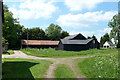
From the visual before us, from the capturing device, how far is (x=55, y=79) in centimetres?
1030

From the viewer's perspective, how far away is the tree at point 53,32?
76850 millimetres

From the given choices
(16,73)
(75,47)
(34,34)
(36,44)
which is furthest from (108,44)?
(16,73)

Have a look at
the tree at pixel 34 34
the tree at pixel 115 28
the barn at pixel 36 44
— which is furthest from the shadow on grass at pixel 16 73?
the tree at pixel 34 34

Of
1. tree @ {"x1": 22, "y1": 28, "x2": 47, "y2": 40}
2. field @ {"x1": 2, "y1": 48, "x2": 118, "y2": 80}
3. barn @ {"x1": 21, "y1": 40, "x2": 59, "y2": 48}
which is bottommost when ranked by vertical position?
field @ {"x1": 2, "y1": 48, "x2": 118, "y2": 80}

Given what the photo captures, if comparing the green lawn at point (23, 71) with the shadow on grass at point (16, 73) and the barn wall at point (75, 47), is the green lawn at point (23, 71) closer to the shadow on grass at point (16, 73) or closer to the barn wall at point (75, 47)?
the shadow on grass at point (16, 73)

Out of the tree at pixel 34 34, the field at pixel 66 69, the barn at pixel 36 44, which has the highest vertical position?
the tree at pixel 34 34

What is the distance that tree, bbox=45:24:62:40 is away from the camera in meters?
76.8

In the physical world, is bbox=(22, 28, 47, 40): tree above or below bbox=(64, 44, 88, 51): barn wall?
above

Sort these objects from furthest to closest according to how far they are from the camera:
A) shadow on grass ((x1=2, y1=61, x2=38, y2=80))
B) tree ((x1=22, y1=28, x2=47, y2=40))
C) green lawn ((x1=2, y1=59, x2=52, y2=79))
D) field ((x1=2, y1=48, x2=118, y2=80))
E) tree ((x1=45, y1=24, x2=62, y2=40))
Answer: tree ((x1=45, y1=24, x2=62, y2=40))
tree ((x1=22, y1=28, x2=47, y2=40))
field ((x1=2, y1=48, x2=118, y2=80))
green lawn ((x1=2, y1=59, x2=52, y2=79))
shadow on grass ((x1=2, y1=61, x2=38, y2=80))

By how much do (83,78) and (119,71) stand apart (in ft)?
12.3

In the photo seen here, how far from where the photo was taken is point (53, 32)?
76562mm

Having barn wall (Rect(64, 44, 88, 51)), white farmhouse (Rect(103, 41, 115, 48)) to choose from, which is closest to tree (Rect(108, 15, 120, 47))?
barn wall (Rect(64, 44, 88, 51))

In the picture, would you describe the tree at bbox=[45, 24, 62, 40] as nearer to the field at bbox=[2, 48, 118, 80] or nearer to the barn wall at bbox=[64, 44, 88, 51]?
the barn wall at bbox=[64, 44, 88, 51]

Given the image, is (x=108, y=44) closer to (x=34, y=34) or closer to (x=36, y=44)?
(x=36, y=44)
